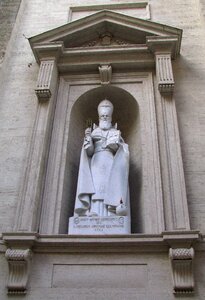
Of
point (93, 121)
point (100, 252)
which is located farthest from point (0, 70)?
point (100, 252)

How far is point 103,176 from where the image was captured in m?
7.73

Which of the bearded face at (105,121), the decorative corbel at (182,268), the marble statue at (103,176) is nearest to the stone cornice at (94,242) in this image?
the decorative corbel at (182,268)

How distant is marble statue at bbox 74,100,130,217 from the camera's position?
734 cm

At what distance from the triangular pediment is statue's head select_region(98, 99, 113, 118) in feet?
6.16

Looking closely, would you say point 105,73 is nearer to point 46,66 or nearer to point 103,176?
point 46,66

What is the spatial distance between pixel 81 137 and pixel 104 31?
2780 millimetres

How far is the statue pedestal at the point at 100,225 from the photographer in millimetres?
6867

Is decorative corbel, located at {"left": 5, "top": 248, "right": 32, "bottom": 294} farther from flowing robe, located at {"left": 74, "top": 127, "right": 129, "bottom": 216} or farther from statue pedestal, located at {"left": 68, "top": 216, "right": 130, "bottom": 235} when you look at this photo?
flowing robe, located at {"left": 74, "top": 127, "right": 129, "bottom": 216}

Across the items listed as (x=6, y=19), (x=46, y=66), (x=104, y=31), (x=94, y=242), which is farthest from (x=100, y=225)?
(x=6, y=19)

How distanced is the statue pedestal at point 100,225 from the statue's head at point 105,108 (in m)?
2.58

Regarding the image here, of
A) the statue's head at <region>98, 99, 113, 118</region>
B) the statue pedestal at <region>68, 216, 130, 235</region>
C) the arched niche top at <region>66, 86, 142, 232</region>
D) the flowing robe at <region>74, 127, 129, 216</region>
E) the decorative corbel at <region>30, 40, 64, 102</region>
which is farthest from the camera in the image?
the statue's head at <region>98, 99, 113, 118</region>

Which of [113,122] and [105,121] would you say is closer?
[105,121]

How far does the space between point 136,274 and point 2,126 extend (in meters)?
4.16

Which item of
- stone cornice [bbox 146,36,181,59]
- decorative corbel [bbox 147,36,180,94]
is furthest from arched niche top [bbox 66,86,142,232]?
stone cornice [bbox 146,36,181,59]
